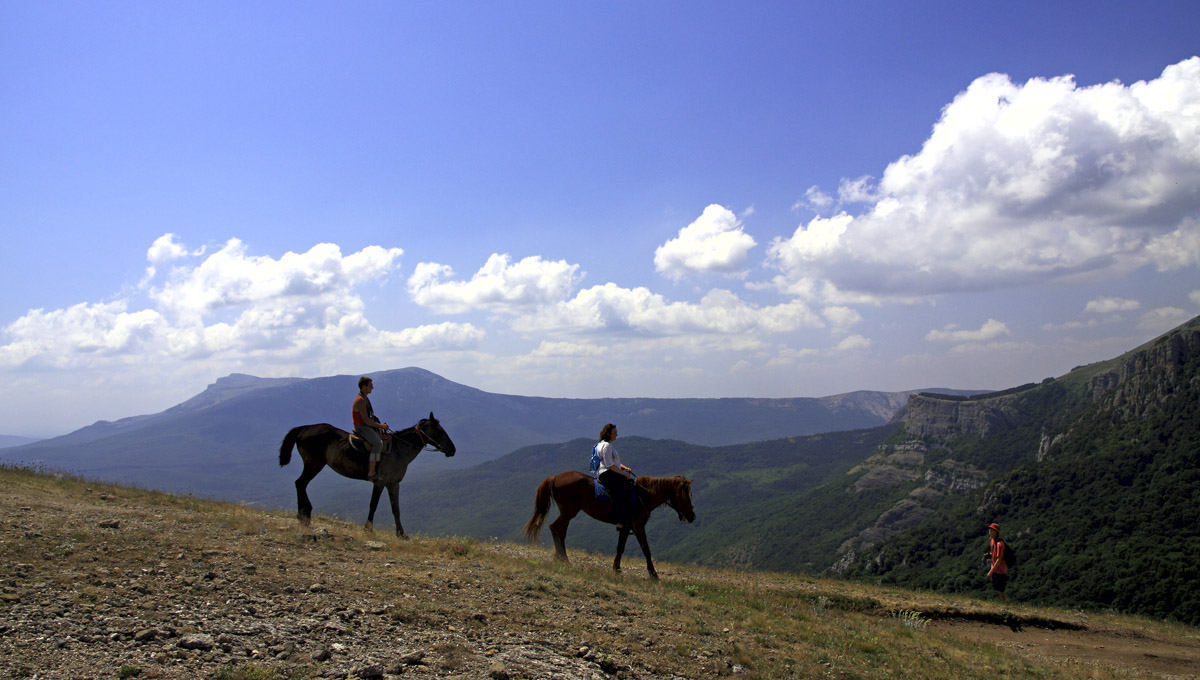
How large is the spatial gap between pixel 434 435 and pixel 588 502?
14.7 ft

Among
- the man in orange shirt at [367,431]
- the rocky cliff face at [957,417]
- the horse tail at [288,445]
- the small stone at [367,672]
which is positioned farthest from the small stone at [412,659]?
the rocky cliff face at [957,417]

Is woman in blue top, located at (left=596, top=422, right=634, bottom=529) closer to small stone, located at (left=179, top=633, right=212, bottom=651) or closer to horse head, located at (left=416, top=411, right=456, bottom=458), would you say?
horse head, located at (left=416, top=411, right=456, bottom=458)

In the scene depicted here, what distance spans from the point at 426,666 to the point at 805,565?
11499 centimetres

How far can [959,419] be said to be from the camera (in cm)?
17175

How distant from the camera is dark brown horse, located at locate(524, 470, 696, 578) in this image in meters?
13.5

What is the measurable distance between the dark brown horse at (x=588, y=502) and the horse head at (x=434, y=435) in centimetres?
293

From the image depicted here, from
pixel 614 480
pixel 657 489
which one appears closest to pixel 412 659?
pixel 614 480

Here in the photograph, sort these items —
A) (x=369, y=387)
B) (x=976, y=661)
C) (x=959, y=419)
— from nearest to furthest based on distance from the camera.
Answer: (x=976, y=661) < (x=369, y=387) < (x=959, y=419)

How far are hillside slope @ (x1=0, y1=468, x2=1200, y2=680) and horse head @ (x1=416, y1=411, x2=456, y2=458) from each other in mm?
2520

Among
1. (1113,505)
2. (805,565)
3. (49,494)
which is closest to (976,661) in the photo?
(49,494)

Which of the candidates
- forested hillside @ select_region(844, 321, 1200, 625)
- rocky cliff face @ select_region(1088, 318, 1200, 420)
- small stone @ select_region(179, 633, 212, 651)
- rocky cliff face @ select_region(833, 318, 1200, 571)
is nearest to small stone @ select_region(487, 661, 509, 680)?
small stone @ select_region(179, 633, 212, 651)

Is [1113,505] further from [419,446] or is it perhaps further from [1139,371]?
[419,446]

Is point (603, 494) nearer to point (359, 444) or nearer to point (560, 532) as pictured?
point (560, 532)

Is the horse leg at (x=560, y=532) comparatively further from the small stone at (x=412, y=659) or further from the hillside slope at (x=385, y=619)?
the small stone at (x=412, y=659)
